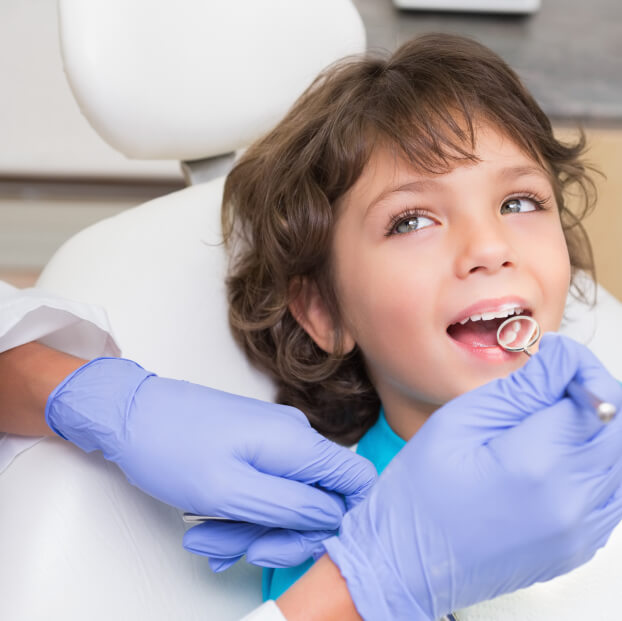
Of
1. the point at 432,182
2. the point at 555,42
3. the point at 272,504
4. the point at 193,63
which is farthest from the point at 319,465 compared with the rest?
the point at 555,42

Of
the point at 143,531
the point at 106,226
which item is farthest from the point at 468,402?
the point at 106,226

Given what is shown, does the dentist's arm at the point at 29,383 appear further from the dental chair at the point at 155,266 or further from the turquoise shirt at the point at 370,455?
the turquoise shirt at the point at 370,455

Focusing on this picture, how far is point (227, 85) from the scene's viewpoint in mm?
1391

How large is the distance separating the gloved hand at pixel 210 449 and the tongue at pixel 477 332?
0.21m

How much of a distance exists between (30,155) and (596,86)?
1.64 metres

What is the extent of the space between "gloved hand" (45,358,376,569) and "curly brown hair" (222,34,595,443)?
11.0 inches

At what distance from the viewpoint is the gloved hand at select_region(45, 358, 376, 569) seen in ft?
2.97

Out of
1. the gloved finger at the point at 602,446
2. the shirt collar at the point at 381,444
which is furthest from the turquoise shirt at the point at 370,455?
the gloved finger at the point at 602,446

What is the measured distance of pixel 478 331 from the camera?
1.04 metres

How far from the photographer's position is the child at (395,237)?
3.28 ft

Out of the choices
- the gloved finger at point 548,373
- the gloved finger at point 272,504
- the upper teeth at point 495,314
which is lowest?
the gloved finger at point 272,504

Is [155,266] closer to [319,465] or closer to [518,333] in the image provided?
[319,465]

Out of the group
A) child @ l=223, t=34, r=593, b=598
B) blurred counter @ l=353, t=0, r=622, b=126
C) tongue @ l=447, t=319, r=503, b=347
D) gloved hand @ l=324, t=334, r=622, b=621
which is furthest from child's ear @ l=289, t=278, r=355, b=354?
blurred counter @ l=353, t=0, r=622, b=126

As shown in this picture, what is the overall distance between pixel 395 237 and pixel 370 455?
0.36 meters
